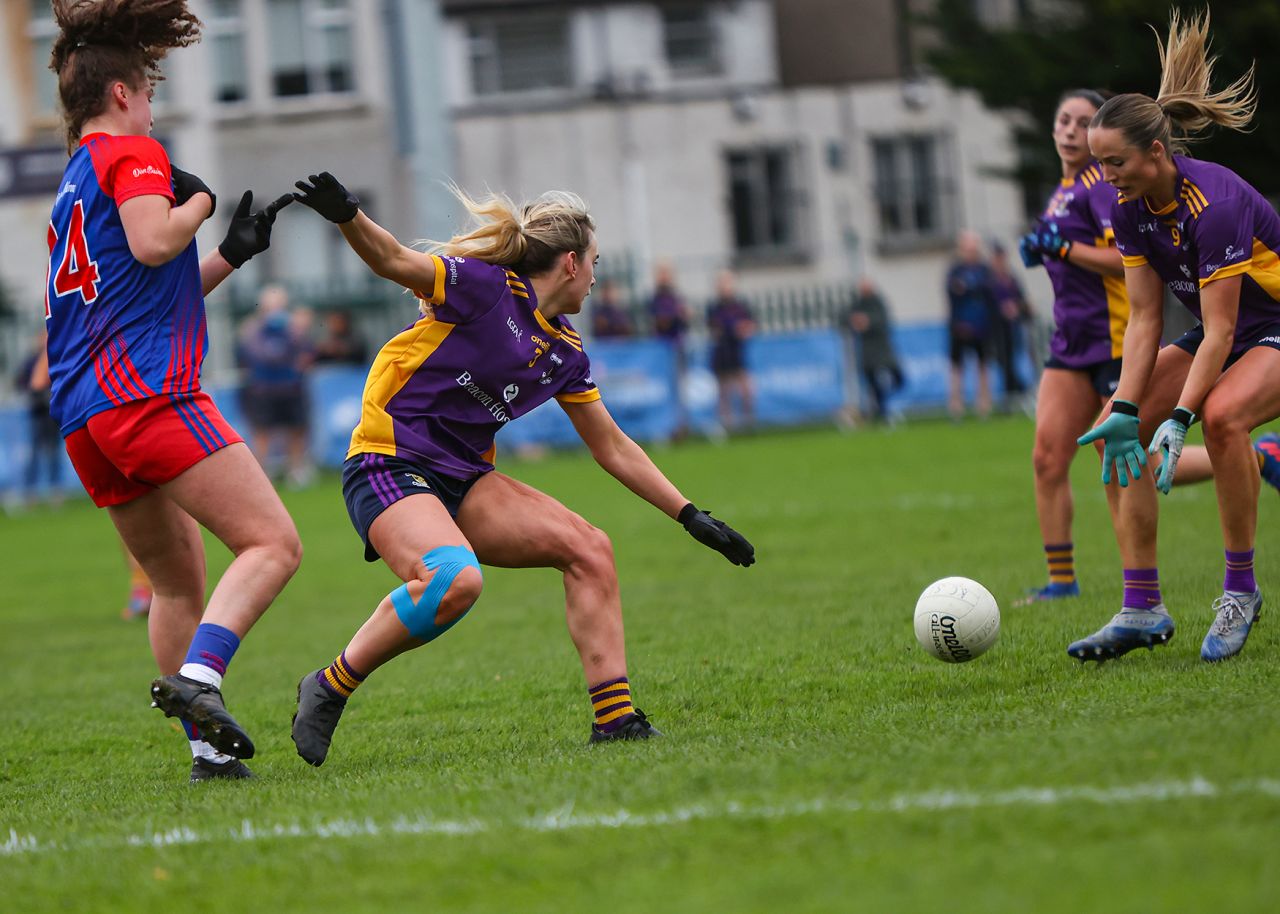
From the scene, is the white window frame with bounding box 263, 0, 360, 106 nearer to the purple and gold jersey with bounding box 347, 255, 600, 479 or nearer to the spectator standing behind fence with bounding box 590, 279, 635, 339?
the spectator standing behind fence with bounding box 590, 279, 635, 339

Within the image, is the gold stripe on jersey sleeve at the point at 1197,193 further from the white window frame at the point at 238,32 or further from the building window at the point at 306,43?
the white window frame at the point at 238,32

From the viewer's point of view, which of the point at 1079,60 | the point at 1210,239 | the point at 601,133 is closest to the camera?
the point at 1210,239

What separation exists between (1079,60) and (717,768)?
69.7 feet

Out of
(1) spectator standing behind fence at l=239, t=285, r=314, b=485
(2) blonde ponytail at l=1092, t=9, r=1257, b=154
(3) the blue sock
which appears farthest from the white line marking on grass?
(1) spectator standing behind fence at l=239, t=285, r=314, b=485

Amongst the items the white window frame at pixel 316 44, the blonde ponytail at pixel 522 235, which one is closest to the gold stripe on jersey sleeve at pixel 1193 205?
the blonde ponytail at pixel 522 235

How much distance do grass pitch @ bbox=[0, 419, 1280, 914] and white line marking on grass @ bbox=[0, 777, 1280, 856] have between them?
0.04 ft

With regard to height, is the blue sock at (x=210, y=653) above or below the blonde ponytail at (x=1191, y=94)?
below

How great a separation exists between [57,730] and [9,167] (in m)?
11.9

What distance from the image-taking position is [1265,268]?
585 centimetres

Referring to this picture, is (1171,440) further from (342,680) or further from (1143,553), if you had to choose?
(342,680)

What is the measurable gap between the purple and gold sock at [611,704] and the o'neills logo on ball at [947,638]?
1.31 metres

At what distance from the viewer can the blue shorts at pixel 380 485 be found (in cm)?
526

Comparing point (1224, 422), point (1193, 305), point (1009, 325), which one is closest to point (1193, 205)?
point (1193, 305)

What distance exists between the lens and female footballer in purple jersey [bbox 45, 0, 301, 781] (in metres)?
4.93
